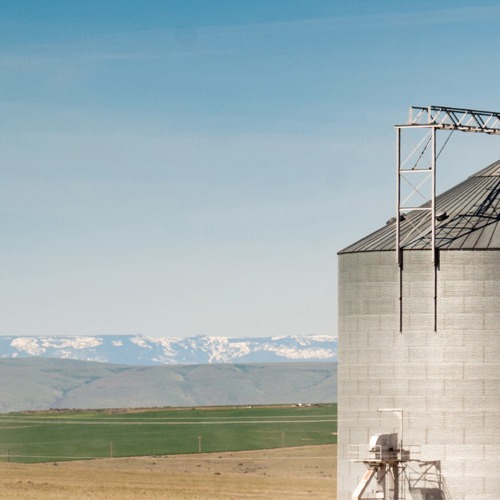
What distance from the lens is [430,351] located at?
76.4 metres

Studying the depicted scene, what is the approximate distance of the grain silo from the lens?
75.6 m

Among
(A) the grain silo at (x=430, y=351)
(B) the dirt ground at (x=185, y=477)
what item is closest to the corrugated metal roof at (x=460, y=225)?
(A) the grain silo at (x=430, y=351)

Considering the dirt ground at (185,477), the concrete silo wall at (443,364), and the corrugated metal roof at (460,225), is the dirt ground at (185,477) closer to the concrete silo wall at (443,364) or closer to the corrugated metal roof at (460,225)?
the corrugated metal roof at (460,225)

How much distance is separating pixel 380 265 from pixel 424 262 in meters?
2.50

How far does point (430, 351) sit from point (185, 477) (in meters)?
66.5

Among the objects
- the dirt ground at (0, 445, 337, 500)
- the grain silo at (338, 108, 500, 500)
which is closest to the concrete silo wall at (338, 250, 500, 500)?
the grain silo at (338, 108, 500, 500)

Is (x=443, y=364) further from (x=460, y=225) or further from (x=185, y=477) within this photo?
(x=185, y=477)

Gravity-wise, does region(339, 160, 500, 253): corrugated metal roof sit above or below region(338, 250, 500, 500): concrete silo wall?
above

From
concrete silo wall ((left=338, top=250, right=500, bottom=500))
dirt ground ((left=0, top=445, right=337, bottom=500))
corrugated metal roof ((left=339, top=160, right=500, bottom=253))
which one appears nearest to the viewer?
concrete silo wall ((left=338, top=250, right=500, bottom=500))

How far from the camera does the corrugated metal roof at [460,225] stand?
3043 inches

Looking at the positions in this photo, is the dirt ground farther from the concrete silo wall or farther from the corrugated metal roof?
the concrete silo wall

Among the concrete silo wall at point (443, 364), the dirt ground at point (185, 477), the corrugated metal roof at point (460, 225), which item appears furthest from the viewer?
the dirt ground at point (185, 477)

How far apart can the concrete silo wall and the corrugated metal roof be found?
2.28 ft

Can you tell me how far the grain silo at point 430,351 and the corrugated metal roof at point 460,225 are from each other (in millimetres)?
98
